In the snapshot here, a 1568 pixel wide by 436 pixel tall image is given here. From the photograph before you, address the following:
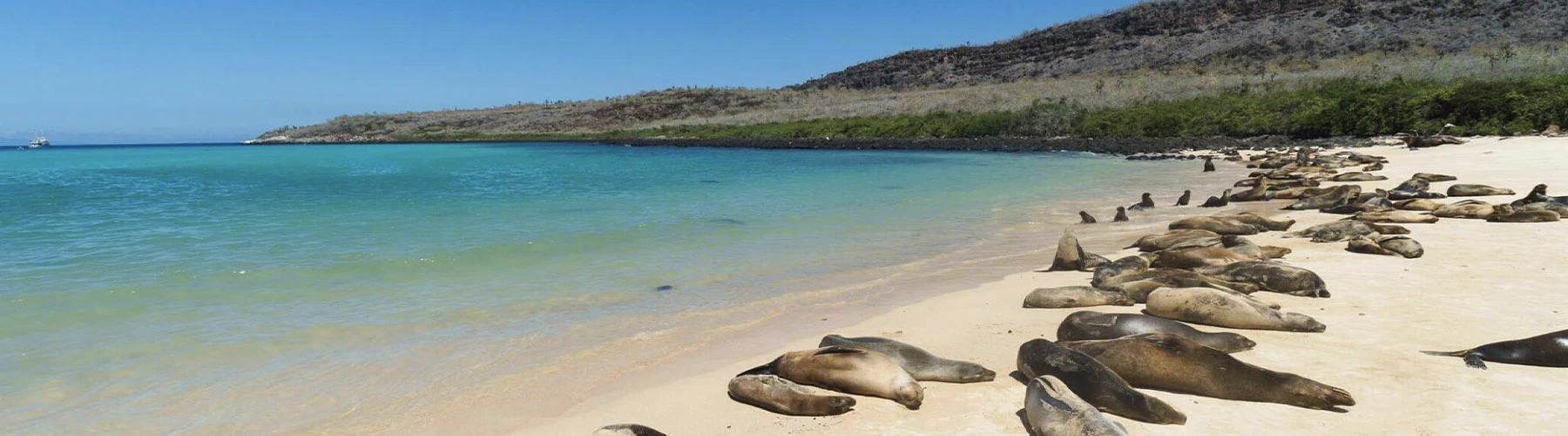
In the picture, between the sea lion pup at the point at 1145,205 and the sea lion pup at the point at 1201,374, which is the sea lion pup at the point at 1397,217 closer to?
the sea lion pup at the point at 1145,205

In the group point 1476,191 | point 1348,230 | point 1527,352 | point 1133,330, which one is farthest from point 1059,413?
point 1476,191

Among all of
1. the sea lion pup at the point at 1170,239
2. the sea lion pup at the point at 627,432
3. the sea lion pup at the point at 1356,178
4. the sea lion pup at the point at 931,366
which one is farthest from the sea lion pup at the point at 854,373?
the sea lion pup at the point at 1356,178

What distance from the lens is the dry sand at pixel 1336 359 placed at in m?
3.09

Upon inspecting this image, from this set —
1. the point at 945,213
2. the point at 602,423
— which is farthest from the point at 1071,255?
the point at 945,213

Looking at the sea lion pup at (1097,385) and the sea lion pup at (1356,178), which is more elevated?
the sea lion pup at (1356,178)

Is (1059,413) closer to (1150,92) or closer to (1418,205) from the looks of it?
(1418,205)

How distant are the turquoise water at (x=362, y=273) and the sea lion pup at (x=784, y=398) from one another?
5.62ft

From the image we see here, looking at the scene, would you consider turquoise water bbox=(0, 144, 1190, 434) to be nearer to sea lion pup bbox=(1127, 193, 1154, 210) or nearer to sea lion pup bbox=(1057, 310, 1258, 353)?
sea lion pup bbox=(1127, 193, 1154, 210)

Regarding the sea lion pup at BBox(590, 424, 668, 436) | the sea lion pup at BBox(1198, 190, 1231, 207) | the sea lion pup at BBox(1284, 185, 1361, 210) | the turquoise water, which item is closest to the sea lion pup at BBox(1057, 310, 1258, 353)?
the sea lion pup at BBox(590, 424, 668, 436)

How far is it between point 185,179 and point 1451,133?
36901mm

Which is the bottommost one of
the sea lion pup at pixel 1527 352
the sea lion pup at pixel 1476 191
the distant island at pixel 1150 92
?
the sea lion pup at pixel 1527 352

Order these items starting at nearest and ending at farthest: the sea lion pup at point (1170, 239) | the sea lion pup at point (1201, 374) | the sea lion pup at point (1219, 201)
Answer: the sea lion pup at point (1201, 374)
the sea lion pup at point (1170, 239)
the sea lion pup at point (1219, 201)

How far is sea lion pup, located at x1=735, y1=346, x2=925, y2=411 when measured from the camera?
3553mm

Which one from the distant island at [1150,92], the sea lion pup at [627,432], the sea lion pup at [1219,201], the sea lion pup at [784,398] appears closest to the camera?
the sea lion pup at [627,432]
